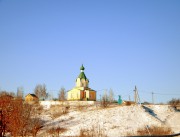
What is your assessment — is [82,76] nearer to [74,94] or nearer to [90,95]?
[74,94]

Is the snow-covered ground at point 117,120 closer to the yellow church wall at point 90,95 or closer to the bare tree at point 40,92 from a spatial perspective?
the yellow church wall at point 90,95

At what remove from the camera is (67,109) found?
47.9 m

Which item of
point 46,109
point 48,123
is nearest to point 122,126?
point 48,123

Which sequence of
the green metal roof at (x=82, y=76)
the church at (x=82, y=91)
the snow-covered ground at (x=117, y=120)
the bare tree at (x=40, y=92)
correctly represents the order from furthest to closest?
1. the bare tree at (x=40, y=92)
2. the green metal roof at (x=82, y=76)
3. the church at (x=82, y=91)
4. the snow-covered ground at (x=117, y=120)

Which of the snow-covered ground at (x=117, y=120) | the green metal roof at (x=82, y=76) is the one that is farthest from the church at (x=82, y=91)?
the snow-covered ground at (x=117, y=120)

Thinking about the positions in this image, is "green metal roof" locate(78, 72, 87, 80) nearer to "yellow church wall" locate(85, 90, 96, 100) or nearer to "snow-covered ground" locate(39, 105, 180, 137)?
"yellow church wall" locate(85, 90, 96, 100)

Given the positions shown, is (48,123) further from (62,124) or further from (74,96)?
(74,96)

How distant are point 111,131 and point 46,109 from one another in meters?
23.5

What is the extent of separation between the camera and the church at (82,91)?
63094 millimetres

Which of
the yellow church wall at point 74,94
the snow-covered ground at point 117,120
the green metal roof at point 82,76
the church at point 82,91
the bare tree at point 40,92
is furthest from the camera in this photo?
the bare tree at point 40,92

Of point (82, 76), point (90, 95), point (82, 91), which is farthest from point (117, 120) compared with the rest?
point (82, 76)

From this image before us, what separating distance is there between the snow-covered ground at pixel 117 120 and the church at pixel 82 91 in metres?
20.6

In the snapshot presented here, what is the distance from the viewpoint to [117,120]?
3453 cm

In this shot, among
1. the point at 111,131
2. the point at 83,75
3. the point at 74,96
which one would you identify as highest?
the point at 83,75
